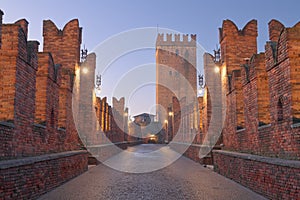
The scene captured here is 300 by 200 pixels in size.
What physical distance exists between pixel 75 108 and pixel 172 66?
44.0 metres

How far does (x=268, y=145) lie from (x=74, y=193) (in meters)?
4.70

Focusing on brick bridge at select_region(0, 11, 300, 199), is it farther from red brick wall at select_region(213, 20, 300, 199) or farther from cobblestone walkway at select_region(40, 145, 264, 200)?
cobblestone walkway at select_region(40, 145, 264, 200)

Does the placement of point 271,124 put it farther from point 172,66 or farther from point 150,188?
point 172,66

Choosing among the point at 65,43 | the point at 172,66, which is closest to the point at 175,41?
the point at 172,66

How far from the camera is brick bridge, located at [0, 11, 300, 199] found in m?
6.34

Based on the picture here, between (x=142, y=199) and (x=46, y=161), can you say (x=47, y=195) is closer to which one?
(x=46, y=161)

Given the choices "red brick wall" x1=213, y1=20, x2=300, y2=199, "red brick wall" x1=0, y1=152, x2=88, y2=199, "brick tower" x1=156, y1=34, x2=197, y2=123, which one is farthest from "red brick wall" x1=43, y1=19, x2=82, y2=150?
"brick tower" x1=156, y1=34, x2=197, y2=123

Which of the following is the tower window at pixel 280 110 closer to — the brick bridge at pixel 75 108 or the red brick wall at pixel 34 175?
the brick bridge at pixel 75 108

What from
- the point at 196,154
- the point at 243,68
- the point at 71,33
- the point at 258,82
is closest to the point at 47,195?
the point at 258,82

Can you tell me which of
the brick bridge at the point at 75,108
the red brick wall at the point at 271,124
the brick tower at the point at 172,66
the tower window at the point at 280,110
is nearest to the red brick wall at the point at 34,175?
the brick bridge at the point at 75,108

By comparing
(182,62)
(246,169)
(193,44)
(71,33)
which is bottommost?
(246,169)

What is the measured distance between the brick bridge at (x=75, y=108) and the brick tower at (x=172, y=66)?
40966 millimetres

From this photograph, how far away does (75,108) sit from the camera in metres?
12.7

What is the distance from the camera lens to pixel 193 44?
Answer: 190 ft
